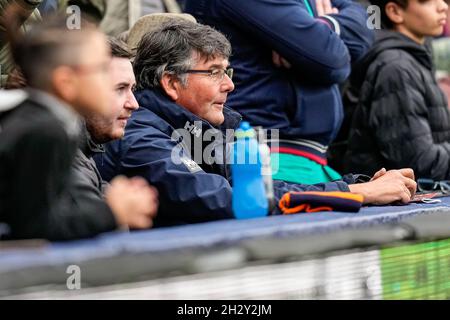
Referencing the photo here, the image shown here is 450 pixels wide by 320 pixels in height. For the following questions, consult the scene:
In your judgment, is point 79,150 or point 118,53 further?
point 118,53

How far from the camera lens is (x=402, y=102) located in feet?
Result: 17.6

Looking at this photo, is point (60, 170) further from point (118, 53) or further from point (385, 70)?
point (385, 70)

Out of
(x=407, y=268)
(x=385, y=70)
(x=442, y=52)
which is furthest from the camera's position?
(x=442, y=52)

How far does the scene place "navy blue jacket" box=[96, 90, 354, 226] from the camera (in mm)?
3732

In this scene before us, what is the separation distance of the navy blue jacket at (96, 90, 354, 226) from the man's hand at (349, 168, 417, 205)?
0.28ft

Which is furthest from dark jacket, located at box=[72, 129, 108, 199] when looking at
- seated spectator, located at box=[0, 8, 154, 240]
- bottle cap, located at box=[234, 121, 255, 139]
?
bottle cap, located at box=[234, 121, 255, 139]

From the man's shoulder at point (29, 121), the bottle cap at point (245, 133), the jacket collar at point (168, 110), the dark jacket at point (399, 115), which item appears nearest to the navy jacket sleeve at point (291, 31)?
the jacket collar at point (168, 110)

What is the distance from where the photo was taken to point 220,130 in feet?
13.9

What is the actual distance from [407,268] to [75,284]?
1.24 m

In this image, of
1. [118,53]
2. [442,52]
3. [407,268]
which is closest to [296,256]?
[407,268]

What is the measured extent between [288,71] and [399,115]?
82cm

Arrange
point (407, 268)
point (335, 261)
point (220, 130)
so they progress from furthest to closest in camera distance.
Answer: point (220, 130) < point (407, 268) < point (335, 261)

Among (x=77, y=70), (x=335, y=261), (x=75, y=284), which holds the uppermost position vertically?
(x=77, y=70)

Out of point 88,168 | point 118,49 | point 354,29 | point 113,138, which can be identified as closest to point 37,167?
point 88,168
